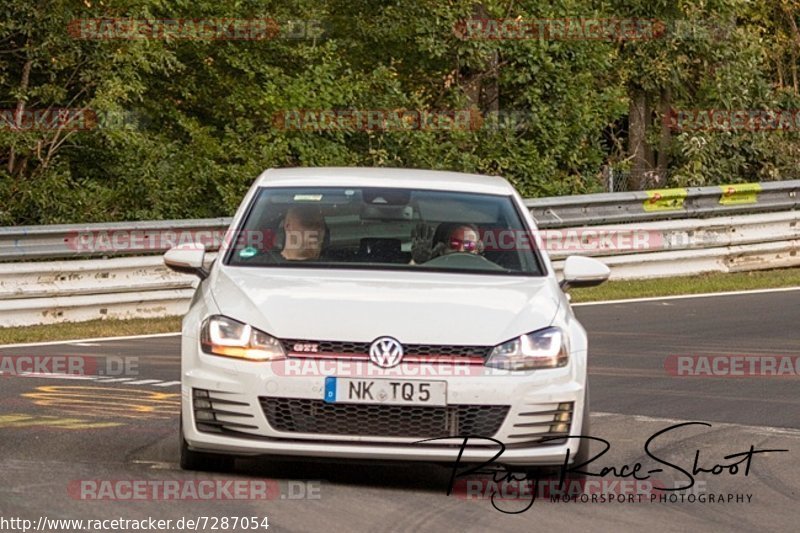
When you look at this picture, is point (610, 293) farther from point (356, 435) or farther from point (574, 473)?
point (356, 435)

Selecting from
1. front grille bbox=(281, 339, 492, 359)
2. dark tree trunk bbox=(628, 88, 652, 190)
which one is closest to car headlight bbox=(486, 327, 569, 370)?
front grille bbox=(281, 339, 492, 359)

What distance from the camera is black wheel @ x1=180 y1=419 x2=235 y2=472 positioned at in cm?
800

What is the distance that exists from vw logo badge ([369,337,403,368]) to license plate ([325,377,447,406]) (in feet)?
0.25

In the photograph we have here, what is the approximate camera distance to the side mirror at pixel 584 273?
349 inches

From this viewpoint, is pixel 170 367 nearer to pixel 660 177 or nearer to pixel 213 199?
pixel 213 199

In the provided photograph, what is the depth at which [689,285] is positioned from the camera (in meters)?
19.9

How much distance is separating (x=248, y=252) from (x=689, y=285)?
1183 centimetres

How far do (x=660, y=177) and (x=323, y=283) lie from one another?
19470 mm

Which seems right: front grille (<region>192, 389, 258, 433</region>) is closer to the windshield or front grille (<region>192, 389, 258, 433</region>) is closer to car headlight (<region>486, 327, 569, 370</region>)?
the windshield

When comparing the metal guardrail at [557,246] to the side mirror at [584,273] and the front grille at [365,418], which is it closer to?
the side mirror at [584,273]

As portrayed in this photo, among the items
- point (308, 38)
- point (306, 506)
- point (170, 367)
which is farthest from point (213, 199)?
point (306, 506)

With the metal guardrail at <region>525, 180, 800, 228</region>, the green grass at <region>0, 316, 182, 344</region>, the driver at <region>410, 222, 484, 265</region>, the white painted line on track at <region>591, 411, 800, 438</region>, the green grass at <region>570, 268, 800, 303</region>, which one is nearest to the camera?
the driver at <region>410, 222, 484, 265</region>

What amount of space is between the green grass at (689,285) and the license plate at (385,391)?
36.1 ft

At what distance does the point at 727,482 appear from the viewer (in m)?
8.55
